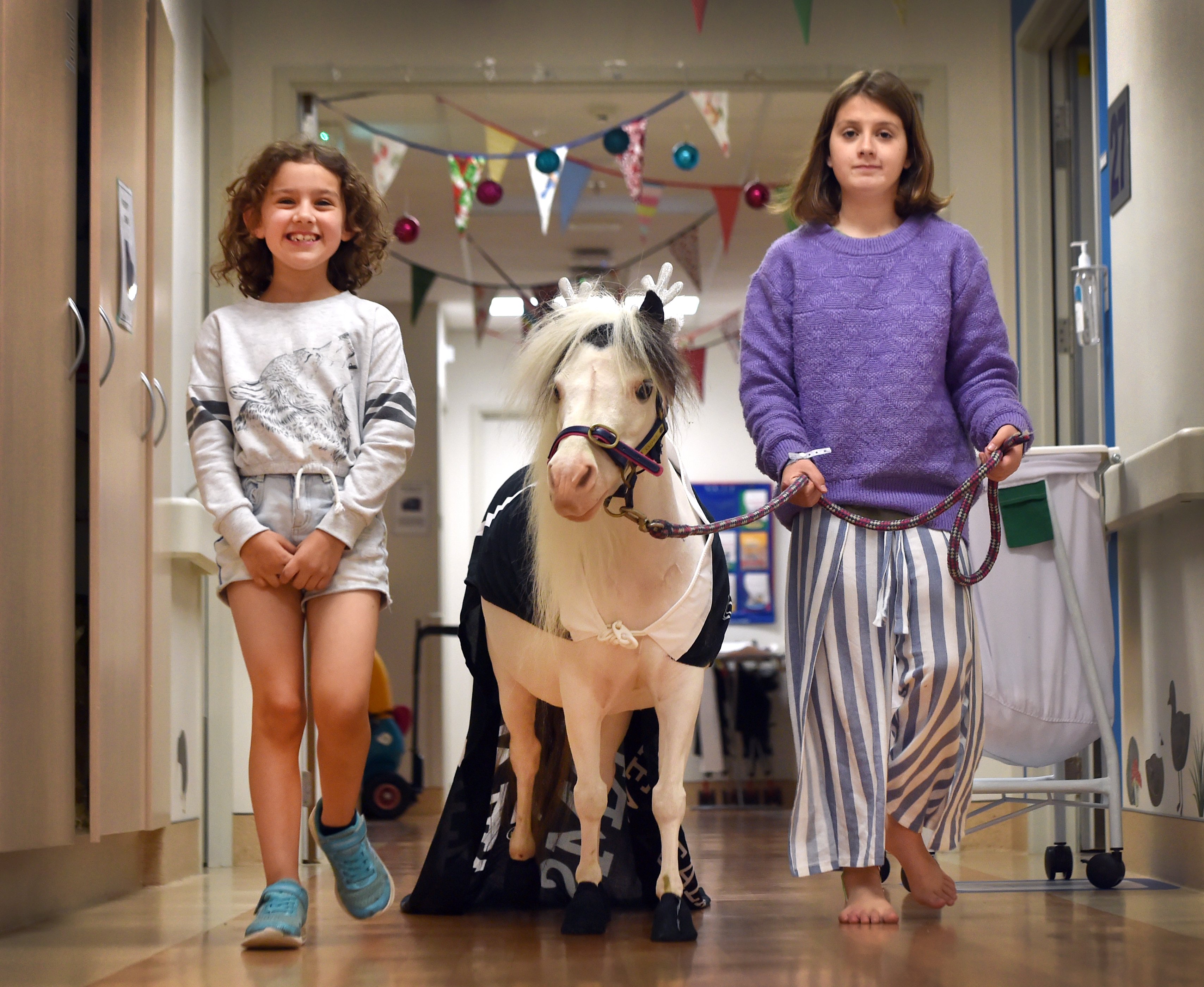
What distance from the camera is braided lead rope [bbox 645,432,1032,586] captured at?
6.55ft

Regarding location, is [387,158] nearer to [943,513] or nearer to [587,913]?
[943,513]

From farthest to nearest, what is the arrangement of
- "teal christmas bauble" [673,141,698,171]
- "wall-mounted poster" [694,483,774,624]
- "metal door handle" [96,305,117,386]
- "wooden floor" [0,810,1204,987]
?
1. "wall-mounted poster" [694,483,774,624]
2. "teal christmas bauble" [673,141,698,171]
3. "metal door handle" [96,305,117,386]
4. "wooden floor" [0,810,1204,987]

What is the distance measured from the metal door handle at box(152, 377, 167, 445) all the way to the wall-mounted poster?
246 inches

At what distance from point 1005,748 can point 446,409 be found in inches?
264

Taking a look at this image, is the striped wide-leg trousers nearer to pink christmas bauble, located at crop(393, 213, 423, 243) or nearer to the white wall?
the white wall

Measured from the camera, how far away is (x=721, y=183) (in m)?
6.71

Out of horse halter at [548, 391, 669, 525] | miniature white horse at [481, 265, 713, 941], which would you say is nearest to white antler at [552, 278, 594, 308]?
miniature white horse at [481, 265, 713, 941]

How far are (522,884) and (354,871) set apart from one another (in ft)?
1.32

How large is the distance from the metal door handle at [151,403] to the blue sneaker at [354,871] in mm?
1174

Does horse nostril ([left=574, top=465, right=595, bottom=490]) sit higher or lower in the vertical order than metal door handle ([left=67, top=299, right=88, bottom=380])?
lower

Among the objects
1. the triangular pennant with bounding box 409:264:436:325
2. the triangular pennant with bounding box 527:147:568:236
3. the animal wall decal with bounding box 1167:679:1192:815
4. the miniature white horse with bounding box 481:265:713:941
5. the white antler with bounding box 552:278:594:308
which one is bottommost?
the animal wall decal with bounding box 1167:679:1192:815

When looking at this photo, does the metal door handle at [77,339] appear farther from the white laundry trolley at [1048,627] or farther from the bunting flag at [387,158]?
the bunting flag at [387,158]

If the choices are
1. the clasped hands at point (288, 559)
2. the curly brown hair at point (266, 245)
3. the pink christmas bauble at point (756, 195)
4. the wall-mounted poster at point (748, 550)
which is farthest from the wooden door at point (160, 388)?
the wall-mounted poster at point (748, 550)

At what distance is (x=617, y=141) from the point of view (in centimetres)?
471
